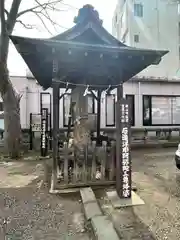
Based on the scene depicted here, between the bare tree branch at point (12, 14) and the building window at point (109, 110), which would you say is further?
the building window at point (109, 110)

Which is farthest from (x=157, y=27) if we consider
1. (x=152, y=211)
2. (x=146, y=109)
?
(x=152, y=211)

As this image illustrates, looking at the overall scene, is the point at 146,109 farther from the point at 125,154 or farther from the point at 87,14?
the point at 125,154

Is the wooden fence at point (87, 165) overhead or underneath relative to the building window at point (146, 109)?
underneath

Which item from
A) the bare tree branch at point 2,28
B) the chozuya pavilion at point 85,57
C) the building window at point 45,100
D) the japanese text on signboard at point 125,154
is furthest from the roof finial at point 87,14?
the building window at point 45,100

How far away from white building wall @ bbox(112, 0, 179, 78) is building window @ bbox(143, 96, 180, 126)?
33.5ft

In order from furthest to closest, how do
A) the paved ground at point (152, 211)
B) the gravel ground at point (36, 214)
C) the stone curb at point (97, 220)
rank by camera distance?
the gravel ground at point (36, 214)
the paved ground at point (152, 211)
the stone curb at point (97, 220)

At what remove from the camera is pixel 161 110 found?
16312 millimetres

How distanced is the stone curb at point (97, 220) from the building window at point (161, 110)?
448 inches

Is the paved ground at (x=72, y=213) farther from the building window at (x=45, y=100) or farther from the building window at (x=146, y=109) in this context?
the building window at (x=146, y=109)

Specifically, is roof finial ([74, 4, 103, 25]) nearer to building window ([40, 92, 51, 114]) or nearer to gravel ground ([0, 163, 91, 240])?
gravel ground ([0, 163, 91, 240])

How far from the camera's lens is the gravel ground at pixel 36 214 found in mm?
3842

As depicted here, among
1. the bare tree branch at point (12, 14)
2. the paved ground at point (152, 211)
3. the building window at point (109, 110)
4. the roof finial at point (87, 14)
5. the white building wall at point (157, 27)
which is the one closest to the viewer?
the paved ground at point (152, 211)

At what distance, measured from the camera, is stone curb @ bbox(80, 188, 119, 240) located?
3.55m

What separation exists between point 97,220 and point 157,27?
26257mm
